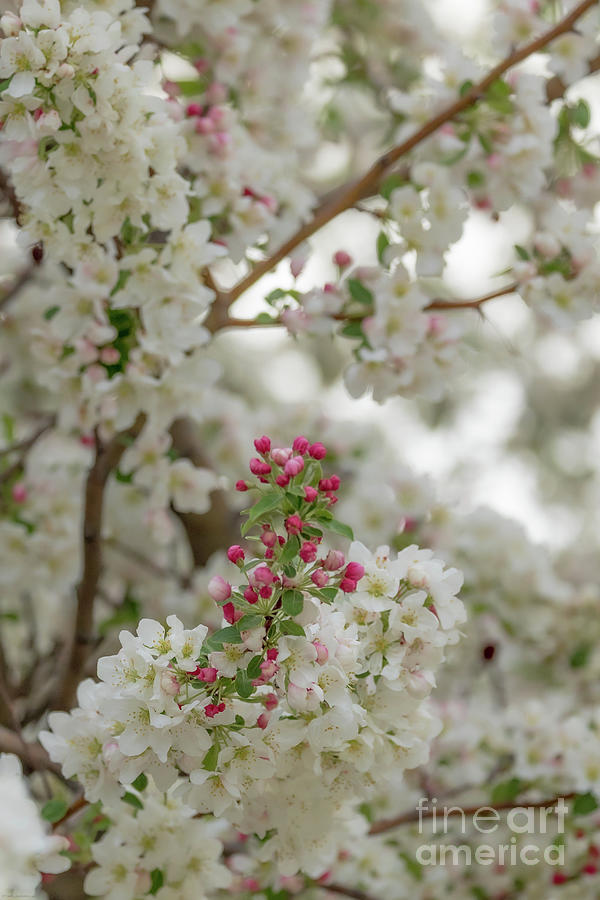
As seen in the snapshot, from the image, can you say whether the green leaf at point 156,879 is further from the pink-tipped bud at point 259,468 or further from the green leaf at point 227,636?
the pink-tipped bud at point 259,468

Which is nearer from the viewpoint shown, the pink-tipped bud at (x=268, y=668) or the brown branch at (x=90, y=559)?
the pink-tipped bud at (x=268, y=668)

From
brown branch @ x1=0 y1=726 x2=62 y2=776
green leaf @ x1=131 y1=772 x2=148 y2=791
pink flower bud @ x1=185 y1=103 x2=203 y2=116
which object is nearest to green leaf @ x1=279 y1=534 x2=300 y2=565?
green leaf @ x1=131 y1=772 x2=148 y2=791

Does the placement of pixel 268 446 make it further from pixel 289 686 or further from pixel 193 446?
pixel 193 446

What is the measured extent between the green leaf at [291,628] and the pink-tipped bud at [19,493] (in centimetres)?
122

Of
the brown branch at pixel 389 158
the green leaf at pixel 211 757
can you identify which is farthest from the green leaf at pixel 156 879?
the brown branch at pixel 389 158

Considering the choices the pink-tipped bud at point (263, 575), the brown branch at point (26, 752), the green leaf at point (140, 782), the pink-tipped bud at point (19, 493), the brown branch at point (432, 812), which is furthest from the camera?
the pink-tipped bud at point (19, 493)

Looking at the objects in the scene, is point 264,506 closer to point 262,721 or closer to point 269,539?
point 269,539

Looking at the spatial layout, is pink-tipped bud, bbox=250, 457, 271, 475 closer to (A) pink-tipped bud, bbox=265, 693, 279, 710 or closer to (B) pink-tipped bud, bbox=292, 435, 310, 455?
(B) pink-tipped bud, bbox=292, 435, 310, 455

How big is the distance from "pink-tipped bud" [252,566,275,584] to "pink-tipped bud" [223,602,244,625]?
0.04 metres

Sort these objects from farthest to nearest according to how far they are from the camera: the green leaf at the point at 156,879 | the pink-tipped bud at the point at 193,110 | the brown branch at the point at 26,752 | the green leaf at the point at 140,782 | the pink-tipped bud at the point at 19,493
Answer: the pink-tipped bud at the point at 19,493, the pink-tipped bud at the point at 193,110, the brown branch at the point at 26,752, the green leaf at the point at 156,879, the green leaf at the point at 140,782

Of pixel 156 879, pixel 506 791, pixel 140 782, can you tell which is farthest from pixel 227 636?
pixel 506 791

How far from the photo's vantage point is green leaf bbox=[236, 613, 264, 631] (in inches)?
39.5

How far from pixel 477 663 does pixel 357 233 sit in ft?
10.4

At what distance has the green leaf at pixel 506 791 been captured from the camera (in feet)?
6.01
